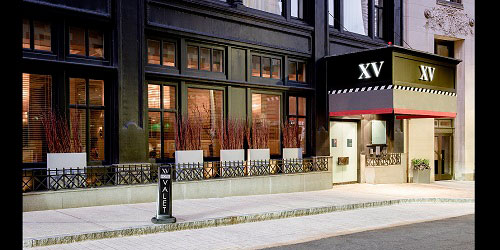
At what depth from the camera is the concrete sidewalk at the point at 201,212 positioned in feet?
29.3

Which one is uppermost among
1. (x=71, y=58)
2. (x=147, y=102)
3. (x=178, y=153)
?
(x=71, y=58)

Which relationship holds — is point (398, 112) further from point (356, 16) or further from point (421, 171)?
point (356, 16)

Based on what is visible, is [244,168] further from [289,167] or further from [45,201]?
[45,201]

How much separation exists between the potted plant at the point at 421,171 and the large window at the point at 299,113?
5.89 m

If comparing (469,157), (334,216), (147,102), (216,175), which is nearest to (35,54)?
(147,102)

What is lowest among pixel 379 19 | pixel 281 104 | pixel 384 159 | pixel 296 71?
pixel 384 159

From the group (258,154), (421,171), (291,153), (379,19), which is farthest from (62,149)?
(379,19)

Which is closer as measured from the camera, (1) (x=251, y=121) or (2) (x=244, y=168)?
(2) (x=244, y=168)

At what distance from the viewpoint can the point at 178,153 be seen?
1435cm

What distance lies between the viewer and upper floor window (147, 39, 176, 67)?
1448cm

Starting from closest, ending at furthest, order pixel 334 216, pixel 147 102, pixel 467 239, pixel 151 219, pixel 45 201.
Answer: pixel 467 239, pixel 151 219, pixel 45 201, pixel 334 216, pixel 147 102

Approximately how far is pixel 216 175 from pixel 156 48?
4.33 m

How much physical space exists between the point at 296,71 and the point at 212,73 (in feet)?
13.7

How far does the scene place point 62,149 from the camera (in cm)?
1219
